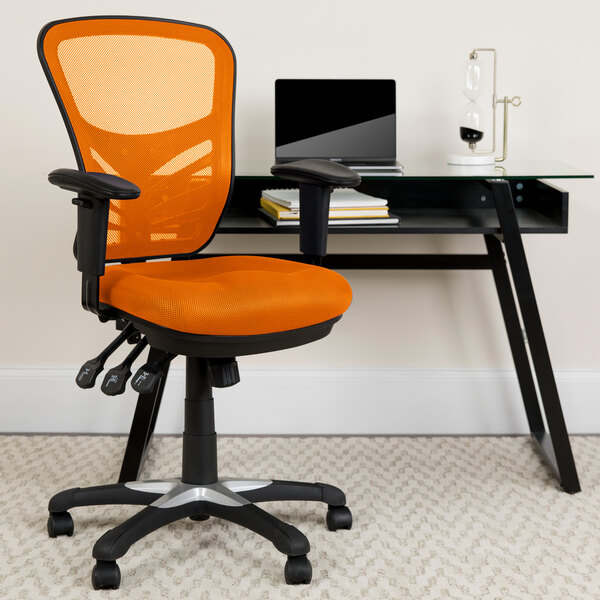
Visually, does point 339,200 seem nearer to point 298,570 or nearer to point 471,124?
point 471,124

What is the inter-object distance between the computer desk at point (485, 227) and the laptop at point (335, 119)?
0.30ft

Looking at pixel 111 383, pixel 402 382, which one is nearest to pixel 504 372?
pixel 402 382

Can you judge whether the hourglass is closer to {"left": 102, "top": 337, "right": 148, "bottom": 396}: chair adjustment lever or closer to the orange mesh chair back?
the orange mesh chair back

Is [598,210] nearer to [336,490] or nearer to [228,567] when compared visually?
[336,490]

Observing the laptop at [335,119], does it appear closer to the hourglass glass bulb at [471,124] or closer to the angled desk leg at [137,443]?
the hourglass glass bulb at [471,124]

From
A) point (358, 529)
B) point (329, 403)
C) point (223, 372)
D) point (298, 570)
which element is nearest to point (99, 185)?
point (223, 372)

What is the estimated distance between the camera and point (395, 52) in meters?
2.46

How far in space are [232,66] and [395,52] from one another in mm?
684

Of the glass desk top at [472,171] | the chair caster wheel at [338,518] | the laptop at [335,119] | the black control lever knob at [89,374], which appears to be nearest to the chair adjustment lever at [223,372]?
the black control lever knob at [89,374]

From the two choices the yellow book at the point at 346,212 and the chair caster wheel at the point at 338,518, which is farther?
the yellow book at the point at 346,212

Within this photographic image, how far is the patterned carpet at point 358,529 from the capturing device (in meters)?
1.68

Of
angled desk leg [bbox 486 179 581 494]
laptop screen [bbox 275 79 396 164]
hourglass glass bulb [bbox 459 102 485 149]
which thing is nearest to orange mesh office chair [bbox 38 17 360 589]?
laptop screen [bbox 275 79 396 164]

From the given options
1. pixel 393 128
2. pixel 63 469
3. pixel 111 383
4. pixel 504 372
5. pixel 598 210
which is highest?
pixel 393 128

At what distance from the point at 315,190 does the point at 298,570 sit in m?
0.79
